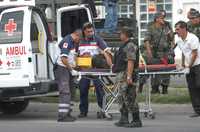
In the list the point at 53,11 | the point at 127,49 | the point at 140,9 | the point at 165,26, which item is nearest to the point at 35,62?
the point at 127,49

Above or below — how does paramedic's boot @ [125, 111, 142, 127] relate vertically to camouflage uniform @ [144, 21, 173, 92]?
below

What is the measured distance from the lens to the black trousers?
44.4 ft

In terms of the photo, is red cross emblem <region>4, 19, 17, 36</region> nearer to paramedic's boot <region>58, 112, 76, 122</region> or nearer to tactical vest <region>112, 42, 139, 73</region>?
paramedic's boot <region>58, 112, 76, 122</region>

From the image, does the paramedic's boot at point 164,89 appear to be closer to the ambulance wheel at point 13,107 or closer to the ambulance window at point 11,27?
the ambulance wheel at point 13,107

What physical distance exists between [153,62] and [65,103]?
83.4 inches

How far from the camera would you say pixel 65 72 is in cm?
1303

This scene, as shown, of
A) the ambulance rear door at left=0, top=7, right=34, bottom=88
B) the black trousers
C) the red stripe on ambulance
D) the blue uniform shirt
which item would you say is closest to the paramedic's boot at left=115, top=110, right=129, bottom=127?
the blue uniform shirt

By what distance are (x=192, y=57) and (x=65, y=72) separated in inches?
98.9

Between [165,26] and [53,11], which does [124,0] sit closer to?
[53,11]

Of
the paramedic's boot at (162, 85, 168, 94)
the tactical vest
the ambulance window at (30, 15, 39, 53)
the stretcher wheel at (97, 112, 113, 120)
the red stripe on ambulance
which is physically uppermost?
the ambulance window at (30, 15, 39, 53)

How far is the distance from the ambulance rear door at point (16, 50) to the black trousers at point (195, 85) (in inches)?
126

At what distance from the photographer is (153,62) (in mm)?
13883

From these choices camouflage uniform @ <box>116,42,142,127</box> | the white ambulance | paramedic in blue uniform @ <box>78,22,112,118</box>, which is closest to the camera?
camouflage uniform @ <box>116,42,142,127</box>

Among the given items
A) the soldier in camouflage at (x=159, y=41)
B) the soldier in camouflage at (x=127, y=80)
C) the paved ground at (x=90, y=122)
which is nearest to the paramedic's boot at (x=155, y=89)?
the soldier in camouflage at (x=159, y=41)
